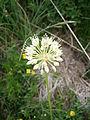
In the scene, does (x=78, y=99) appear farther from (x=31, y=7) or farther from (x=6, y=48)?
(x=31, y=7)

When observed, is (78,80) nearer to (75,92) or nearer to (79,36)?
(75,92)

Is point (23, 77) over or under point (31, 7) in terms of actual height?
under

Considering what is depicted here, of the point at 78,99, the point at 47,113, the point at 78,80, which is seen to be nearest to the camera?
the point at 47,113

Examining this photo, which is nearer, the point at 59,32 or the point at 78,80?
the point at 78,80

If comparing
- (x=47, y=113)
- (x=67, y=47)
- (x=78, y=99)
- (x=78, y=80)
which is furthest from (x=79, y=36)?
(x=47, y=113)

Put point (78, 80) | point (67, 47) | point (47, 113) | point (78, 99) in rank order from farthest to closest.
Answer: point (67, 47) < point (78, 80) < point (78, 99) < point (47, 113)

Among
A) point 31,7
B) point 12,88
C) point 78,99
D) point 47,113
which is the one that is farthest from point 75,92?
point 31,7

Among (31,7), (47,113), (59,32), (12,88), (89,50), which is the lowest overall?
(47,113)

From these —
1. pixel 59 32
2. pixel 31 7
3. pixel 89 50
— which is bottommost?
pixel 89 50

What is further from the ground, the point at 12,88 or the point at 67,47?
the point at 67,47
